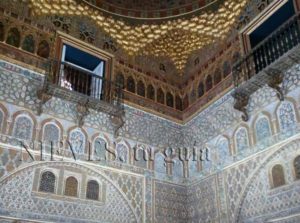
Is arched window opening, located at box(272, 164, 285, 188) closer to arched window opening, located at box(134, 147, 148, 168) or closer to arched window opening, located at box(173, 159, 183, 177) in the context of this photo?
arched window opening, located at box(173, 159, 183, 177)

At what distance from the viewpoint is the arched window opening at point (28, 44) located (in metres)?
7.25

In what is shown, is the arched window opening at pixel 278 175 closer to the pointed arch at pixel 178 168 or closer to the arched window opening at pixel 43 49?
the pointed arch at pixel 178 168

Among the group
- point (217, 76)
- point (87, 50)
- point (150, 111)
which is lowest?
point (150, 111)

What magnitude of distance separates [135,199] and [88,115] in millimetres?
1851

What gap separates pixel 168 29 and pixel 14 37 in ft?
11.8

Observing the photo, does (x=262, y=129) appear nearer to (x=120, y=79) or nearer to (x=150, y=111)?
(x=150, y=111)

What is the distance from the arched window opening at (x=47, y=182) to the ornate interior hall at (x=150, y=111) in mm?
18

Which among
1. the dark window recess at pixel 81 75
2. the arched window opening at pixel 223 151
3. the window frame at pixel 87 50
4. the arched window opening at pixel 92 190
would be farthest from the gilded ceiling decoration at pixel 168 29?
the arched window opening at pixel 92 190

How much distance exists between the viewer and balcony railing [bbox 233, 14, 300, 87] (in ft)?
21.9

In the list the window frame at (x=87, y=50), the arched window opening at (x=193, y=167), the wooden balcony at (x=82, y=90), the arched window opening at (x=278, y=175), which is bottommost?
the arched window opening at (x=278, y=175)

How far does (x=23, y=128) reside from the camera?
6457 mm

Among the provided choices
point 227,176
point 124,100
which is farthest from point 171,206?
point 124,100

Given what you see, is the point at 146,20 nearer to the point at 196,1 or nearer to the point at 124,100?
the point at 196,1

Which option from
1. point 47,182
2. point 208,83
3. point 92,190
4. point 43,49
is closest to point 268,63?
point 208,83
